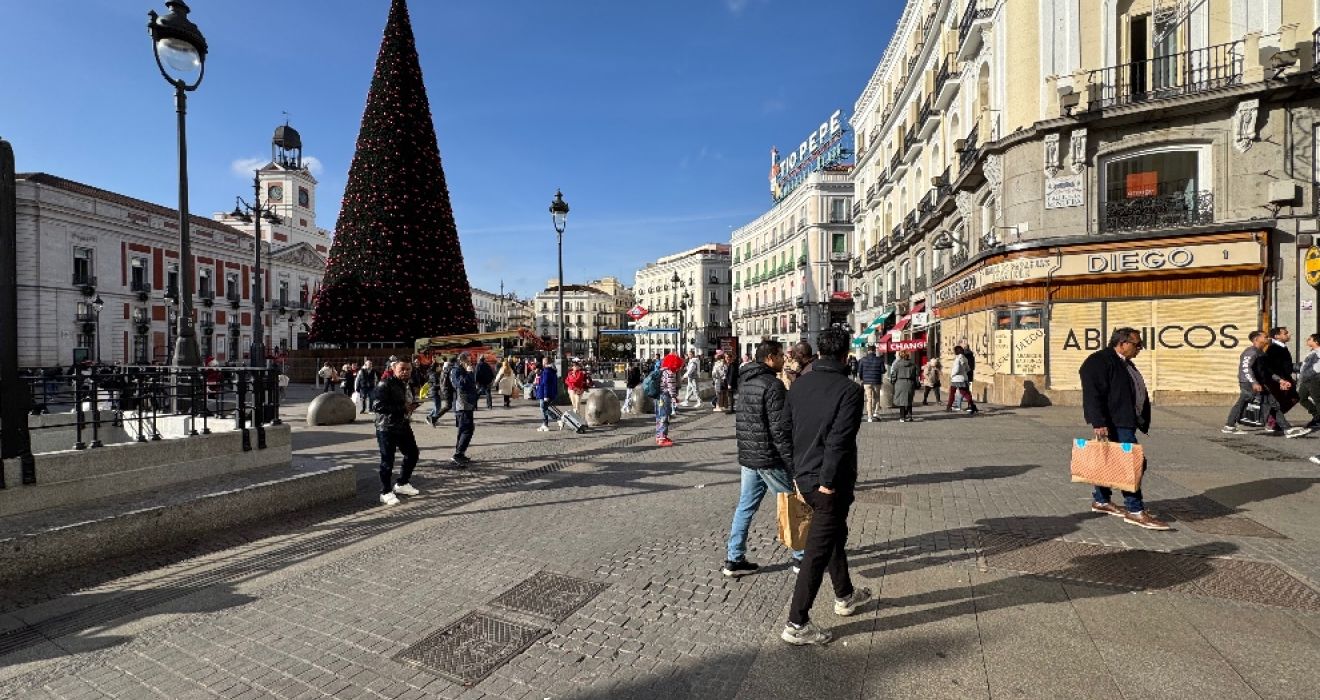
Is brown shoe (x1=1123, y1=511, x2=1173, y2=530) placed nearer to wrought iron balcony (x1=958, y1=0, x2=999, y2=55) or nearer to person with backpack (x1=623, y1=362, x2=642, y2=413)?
person with backpack (x1=623, y1=362, x2=642, y2=413)

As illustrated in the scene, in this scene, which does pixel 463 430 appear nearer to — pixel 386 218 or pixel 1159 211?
pixel 1159 211

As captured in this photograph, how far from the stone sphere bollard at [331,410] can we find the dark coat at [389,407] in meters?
8.11

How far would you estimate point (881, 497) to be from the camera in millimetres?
6656

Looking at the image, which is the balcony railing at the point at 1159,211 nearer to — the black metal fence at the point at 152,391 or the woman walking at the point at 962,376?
the woman walking at the point at 962,376

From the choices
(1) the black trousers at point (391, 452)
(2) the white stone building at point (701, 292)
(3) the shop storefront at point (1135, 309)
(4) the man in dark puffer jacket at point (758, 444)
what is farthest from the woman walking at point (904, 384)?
(2) the white stone building at point (701, 292)

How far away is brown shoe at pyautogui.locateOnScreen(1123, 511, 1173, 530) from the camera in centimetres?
523

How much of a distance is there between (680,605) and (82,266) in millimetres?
51003

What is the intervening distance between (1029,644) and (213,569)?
18.0 feet

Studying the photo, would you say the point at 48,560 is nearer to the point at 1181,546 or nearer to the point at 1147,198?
the point at 1181,546

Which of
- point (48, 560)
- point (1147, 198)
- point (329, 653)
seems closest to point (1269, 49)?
point (1147, 198)

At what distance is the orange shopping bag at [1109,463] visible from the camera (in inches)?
205

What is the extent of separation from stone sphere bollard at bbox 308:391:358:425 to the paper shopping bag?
12888 mm

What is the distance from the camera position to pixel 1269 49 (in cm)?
1410

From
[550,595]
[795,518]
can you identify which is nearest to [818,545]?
[795,518]
